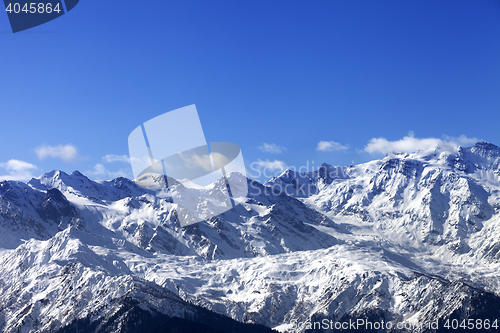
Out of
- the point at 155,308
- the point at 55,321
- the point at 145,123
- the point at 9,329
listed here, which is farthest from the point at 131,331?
the point at 145,123

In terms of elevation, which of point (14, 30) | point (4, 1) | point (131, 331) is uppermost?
point (4, 1)

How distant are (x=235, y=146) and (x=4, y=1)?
46.7 metres

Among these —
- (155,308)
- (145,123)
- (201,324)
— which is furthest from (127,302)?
(145,123)

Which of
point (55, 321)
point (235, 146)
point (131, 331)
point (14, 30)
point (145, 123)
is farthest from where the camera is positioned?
point (55, 321)

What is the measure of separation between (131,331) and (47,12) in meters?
126

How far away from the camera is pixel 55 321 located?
646ft

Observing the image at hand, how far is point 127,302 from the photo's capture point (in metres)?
188

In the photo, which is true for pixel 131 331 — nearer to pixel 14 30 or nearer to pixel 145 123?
pixel 145 123

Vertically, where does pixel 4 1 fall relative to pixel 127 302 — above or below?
above

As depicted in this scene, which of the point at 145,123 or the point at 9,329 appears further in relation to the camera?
the point at 9,329

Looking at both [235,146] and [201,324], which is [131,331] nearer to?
[201,324]

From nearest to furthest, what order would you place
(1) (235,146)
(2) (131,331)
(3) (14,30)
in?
(3) (14,30) → (1) (235,146) → (2) (131,331)

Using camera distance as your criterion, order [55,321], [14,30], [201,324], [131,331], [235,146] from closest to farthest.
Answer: [14,30] → [235,146] → [131,331] → [201,324] → [55,321]

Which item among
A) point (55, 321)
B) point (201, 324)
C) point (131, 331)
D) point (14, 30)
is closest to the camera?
point (14, 30)
